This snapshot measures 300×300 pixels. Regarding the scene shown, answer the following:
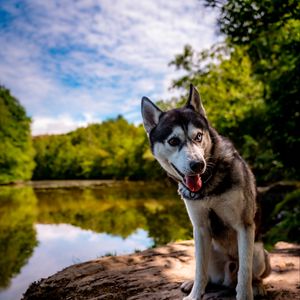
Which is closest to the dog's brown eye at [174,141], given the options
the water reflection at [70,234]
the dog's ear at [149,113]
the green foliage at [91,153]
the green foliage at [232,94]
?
the dog's ear at [149,113]

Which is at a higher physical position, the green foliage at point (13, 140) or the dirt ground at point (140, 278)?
the green foliage at point (13, 140)

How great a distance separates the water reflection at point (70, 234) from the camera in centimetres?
1045

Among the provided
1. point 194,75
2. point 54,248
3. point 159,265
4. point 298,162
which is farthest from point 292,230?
point 194,75

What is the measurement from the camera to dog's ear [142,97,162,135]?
12.6 ft

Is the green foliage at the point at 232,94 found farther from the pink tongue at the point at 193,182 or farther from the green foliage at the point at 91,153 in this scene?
the green foliage at the point at 91,153

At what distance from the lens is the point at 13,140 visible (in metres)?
49.2

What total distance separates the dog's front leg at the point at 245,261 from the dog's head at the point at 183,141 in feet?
2.21

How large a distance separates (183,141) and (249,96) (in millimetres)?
17185

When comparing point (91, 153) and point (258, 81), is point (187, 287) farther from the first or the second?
point (91, 153)

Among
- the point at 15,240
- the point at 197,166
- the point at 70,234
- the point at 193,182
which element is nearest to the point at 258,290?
the point at 193,182

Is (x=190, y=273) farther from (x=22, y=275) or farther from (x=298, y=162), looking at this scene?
(x=22, y=275)

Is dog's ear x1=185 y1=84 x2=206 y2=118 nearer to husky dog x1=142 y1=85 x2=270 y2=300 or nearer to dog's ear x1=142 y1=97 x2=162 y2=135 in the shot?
husky dog x1=142 y1=85 x2=270 y2=300

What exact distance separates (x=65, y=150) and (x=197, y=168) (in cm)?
8236

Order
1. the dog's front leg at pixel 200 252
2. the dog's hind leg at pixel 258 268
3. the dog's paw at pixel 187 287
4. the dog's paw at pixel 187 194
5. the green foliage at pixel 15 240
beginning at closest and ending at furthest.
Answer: the dog's paw at pixel 187 194 → the dog's front leg at pixel 200 252 → the dog's hind leg at pixel 258 268 → the dog's paw at pixel 187 287 → the green foliage at pixel 15 240
